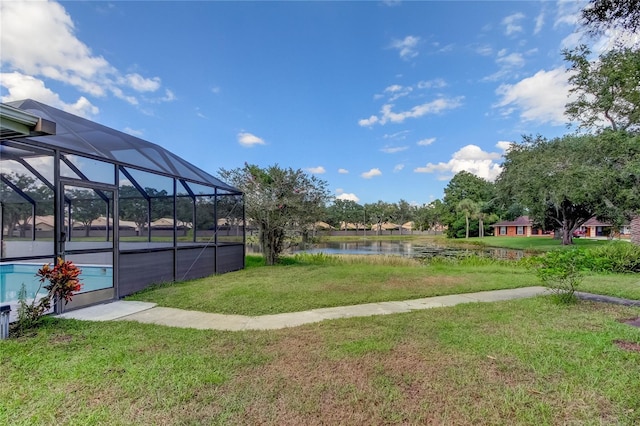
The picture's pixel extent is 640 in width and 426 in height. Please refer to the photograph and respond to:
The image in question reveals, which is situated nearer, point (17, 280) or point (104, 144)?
point (17, 280)

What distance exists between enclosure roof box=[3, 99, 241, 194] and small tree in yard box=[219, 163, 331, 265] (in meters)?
2.35

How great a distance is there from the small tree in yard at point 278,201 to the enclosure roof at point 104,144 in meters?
2.35

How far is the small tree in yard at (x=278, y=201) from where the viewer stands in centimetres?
1092

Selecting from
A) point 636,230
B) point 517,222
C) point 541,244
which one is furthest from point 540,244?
point 517,222

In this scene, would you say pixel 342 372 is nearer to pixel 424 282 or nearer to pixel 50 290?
pixel 50 290

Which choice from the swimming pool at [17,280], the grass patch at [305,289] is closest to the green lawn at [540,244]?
the grass patch at [305,289]

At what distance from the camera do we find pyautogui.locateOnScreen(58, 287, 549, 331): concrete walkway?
4.30 meters

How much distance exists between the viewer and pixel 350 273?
862 cm

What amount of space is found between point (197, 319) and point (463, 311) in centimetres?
393

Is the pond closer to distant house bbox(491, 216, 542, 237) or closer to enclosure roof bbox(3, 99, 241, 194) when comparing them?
enclosure roof bbox(3, 99, 241, 194)

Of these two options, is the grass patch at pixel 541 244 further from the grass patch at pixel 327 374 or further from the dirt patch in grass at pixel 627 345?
the grass patch at pixel 327 374

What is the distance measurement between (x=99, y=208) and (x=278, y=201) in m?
5.30

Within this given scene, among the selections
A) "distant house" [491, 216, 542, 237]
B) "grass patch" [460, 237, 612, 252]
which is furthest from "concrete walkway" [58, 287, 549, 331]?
"distant house" [491, 216, 542, 237]

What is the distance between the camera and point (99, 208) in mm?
6660
